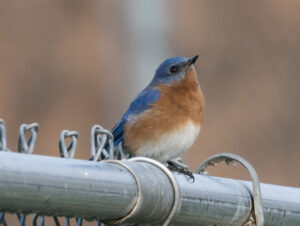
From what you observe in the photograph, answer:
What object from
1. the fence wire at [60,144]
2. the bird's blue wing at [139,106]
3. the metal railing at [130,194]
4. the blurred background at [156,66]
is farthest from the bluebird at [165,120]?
the blurred background at [156,66]

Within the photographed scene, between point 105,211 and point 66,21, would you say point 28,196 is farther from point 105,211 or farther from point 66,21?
point 66,21

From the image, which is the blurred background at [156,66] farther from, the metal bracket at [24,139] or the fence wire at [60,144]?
the metal bracket at [24,139]

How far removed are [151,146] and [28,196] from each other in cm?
214

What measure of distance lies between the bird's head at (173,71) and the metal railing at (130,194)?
1.87 metres

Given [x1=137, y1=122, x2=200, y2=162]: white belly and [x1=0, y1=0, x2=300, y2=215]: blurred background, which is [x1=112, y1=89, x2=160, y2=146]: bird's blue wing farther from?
[x1=0, y1=0, x2=300, y2=215]: blurred background

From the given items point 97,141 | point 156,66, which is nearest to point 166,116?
point 97,141

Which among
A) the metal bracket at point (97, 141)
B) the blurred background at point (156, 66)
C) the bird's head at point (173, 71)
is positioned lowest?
the blurred background at point (156, 66)

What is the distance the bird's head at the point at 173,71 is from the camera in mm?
4020

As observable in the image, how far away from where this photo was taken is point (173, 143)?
12.1 ft

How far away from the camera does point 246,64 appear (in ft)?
27.9

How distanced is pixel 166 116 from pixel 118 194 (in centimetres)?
202

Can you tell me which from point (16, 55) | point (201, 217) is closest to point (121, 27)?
point (16, 55)

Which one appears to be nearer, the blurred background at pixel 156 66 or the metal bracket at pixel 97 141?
the metal bracket at pixel 97 141

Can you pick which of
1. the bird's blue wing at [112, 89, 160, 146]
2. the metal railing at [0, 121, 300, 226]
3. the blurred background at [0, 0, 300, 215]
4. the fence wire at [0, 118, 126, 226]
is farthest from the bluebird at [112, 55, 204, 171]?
the blurred background at [0, 0, 300, 215]
